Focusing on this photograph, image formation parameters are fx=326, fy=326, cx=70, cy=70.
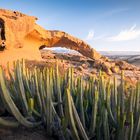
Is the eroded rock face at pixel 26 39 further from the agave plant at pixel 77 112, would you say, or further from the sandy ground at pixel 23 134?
the sandy ground at pixel 23 134

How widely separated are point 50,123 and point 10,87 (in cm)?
131

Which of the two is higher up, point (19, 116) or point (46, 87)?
point (46, 87)

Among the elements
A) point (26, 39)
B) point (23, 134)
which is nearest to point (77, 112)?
point (23, 134)

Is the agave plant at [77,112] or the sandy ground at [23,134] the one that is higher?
the agave plant at [77,112]

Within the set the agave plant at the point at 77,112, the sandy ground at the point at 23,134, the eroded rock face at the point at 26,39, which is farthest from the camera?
the eroded rock face at the point at 26,39

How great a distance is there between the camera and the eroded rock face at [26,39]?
45.1 ft

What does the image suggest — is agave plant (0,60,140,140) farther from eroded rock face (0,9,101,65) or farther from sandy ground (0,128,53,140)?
eroded rock face (0,9,101,65)

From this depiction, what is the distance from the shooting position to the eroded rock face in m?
13.8

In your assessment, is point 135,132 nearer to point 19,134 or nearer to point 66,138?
point 66,138

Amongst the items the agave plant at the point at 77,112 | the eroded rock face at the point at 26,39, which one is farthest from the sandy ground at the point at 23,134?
the eroded rock face at the point at 26,39

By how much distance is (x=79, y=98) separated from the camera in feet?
12.2

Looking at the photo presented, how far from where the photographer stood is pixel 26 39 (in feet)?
54.5

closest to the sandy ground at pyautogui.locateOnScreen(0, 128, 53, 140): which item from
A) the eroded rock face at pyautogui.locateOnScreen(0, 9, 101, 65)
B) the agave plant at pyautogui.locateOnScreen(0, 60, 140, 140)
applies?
the agave plant at pyautogui.locateOnScreen(0, 60, 140, 140)

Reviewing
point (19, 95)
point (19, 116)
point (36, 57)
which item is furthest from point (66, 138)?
point (36, 57)
